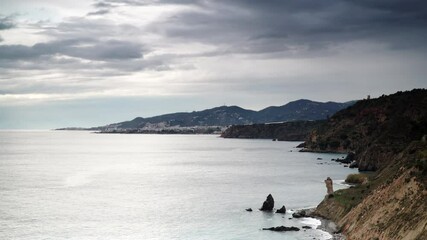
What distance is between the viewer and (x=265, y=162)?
191750mm

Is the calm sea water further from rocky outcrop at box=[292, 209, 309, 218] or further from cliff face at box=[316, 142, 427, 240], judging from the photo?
cliff face at box=[316, 142, 427, 240]

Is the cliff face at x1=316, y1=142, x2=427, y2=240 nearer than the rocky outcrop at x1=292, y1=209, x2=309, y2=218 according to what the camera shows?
Yes

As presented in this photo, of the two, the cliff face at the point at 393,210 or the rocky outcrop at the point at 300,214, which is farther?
the rocky outcrop at the point at 300,214

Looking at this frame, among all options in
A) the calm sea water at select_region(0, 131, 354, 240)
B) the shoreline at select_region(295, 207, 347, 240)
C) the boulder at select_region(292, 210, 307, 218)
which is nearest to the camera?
the shoreline at select_region(295, 207, 347, 240)

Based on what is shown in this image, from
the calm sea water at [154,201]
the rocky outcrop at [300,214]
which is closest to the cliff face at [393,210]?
the rocky outcrop at [300,214]

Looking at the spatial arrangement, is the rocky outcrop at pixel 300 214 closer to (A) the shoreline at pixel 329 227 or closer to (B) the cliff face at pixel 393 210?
(A) the shoreline at pixel 329 227

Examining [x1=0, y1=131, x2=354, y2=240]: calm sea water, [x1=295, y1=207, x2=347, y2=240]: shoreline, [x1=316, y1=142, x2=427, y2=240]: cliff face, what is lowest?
[x1=0, y1=131, x2=354, y2=240]: calm sea water

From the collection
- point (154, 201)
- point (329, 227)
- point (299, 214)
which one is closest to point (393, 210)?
point (329, 227)

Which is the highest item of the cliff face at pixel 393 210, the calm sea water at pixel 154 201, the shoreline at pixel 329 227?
the cliff face at pixel 393 210

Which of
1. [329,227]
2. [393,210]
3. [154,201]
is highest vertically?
[393,210]

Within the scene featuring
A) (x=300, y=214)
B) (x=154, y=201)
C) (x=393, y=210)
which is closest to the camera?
(x=393, y=210)

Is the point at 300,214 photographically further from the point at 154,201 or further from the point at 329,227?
the point at 154,201

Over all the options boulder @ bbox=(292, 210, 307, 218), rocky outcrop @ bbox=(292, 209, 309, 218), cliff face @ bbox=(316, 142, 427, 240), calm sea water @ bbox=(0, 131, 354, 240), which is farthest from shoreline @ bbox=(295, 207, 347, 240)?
calm sea water @ bbox=(0, 131, 354, 240)

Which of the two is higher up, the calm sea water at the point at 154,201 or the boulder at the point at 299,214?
the boulder at the point at 299,214
